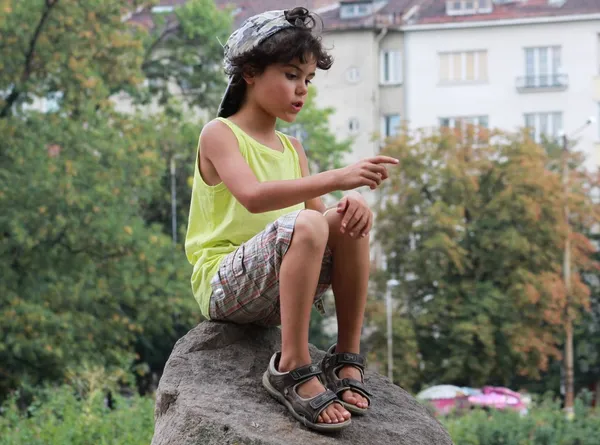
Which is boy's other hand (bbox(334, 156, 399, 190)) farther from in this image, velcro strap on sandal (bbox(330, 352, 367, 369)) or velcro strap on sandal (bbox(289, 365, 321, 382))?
velcro strap on sandal (bbox(330, 352, 367, 369))

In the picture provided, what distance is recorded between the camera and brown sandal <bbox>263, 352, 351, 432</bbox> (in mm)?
5035

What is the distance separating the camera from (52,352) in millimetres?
20500

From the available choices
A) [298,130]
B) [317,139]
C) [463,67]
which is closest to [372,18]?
[463,67]

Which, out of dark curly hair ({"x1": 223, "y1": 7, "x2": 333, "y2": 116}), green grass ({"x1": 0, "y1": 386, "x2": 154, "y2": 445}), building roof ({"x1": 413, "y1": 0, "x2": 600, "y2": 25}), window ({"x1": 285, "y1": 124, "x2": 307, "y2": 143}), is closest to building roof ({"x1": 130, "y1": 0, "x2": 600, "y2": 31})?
building roof ({"x1": 413, "y1": 0, "x2": 600, "y2": 25})

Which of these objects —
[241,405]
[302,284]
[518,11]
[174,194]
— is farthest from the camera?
[518,11]

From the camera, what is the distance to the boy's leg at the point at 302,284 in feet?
16.3

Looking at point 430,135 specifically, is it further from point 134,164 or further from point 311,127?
point 134,164

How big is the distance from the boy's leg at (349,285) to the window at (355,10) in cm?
3984

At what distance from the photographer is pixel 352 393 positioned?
5.34 metres

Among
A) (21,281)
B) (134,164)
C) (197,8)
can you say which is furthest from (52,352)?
(197,8)

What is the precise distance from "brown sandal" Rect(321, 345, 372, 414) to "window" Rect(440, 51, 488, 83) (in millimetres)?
40037

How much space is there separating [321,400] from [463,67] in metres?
40.7

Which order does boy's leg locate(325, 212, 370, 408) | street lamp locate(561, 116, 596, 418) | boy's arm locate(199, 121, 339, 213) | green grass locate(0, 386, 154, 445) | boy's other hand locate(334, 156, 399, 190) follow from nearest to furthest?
boy's other hand locate(334, 156, 399, 190)
boy's arm locate(199, 121, 339, 213)
boy's leg locate(325, 212, 370, 408)
green grass locate(0, 386, 154, 445)
street lamp locate(561, 116, 596, 418)

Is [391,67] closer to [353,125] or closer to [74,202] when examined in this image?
[353,125]
